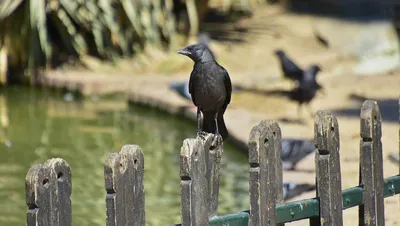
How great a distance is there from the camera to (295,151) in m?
8.02

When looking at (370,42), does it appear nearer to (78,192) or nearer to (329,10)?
(329,10)

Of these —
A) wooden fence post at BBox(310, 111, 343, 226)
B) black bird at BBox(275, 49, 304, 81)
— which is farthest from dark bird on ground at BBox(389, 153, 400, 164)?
wooden fence post at BBox(310, 111, 343, 226)

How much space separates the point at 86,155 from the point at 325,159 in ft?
16.5

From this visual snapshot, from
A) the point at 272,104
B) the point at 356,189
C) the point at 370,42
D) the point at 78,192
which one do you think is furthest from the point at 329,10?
the point at 356,189

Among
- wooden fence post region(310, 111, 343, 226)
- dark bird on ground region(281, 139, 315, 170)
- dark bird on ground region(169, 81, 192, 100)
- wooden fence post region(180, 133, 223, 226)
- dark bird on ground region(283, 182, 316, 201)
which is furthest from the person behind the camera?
dark bird on ground region(169, 81, 192, 100)

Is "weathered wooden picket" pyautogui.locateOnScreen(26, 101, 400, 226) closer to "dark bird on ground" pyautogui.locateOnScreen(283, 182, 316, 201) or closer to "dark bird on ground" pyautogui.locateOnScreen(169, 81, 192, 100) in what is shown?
"dark bird on ground" pyautogui.locateOnScreen(283, 182, 316, 201)

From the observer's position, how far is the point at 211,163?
3949mm

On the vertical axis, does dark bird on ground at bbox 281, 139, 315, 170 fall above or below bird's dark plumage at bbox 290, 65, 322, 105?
below

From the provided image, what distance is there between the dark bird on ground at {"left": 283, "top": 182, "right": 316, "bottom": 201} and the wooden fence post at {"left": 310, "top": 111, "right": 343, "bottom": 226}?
2652mm

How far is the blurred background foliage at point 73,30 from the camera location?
13.2 metres

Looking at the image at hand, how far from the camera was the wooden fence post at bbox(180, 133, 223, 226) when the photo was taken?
12.2 feet

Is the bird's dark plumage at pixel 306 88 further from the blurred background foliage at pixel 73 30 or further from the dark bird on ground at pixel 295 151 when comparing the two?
the blurred background foliage at pixel 73 30

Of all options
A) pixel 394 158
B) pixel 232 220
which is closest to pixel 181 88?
pixel 394 158

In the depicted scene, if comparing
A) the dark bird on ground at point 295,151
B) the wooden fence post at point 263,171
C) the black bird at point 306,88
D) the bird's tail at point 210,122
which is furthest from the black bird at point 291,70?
the wooden fence post at point 263,171
